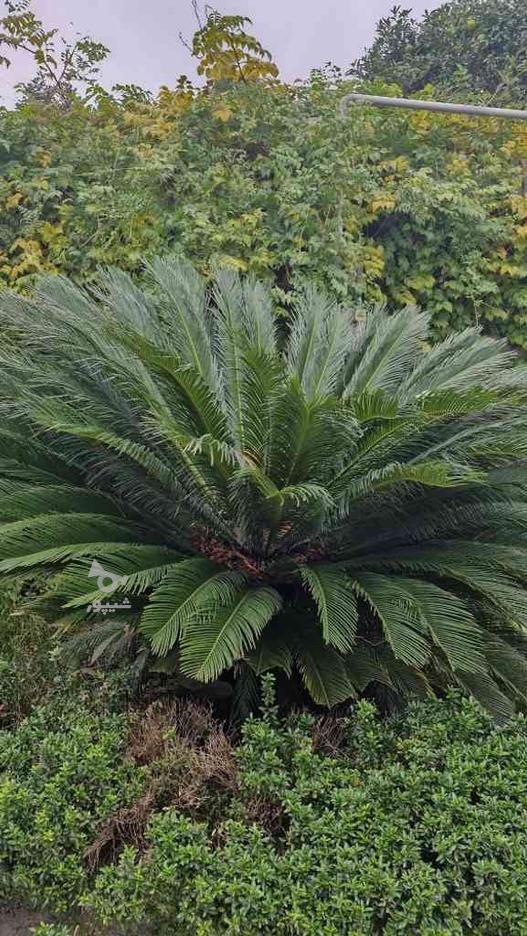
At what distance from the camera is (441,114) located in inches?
179

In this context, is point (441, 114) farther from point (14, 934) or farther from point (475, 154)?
point (14, 934)

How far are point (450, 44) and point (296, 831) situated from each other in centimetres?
1075

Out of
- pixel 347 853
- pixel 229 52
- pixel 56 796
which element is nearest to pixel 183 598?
pixel 56 796

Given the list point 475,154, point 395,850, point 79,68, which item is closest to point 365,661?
point 395,850

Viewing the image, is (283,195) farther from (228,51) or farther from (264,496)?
(264,496)

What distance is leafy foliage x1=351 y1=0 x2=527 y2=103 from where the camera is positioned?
8.81 m

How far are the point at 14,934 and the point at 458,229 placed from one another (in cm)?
445

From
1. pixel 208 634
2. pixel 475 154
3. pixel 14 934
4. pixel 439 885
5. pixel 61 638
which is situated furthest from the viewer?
pixel 475 154

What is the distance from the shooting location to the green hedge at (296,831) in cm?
127

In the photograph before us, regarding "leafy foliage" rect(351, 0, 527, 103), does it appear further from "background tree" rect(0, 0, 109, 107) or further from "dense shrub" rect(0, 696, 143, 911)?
"dense shrub" rect(0, 696, 143, 911)

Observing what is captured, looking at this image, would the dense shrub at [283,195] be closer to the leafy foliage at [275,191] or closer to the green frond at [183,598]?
the leafy foliage at [275,191]

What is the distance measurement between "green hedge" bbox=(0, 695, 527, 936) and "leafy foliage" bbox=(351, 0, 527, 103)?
30.6 feet

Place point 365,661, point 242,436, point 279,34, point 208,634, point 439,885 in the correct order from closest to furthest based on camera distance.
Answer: point 439,885, point 208,634, point 365,661, point 242,436, point 279,34

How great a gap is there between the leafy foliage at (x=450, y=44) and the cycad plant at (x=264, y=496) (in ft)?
26.6
